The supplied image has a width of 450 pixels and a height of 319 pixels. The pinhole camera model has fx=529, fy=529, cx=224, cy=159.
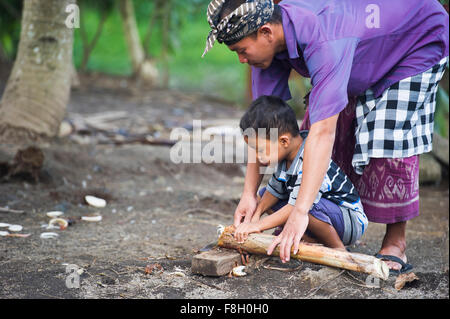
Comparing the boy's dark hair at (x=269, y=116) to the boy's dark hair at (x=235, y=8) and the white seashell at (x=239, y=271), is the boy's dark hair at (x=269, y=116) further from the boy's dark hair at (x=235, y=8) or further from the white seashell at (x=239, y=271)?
the white seashell at (x=239, y=271)

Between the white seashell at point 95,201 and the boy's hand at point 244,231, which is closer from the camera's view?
the boy's hand at point 244,231

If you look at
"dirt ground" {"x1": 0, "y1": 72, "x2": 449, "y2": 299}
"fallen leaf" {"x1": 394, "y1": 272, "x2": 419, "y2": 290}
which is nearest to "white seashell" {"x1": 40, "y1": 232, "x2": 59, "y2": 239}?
"dirt ground" {"x1": 0, "y1": 72, "x2": 449, "y2": 299}

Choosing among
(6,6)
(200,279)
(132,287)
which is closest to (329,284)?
(200,279)

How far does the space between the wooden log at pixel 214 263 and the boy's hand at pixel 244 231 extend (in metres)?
0.08

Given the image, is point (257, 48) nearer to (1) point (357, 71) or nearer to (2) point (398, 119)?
(1) point (357, 71)

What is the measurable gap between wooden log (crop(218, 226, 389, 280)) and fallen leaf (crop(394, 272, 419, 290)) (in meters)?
0.13

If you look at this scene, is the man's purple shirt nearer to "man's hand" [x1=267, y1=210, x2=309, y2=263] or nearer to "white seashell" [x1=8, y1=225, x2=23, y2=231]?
"man's hand" [x1=267, y1=210, x2=309, y2=263]

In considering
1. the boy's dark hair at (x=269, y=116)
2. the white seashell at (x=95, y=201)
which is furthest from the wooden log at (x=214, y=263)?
the white seashell at (x=95, y=201)

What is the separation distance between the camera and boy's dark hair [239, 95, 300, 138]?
256 cm

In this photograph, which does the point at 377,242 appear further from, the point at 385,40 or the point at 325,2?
the point at 325,2

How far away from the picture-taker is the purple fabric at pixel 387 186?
2725 millimetres

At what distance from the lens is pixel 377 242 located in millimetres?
3473

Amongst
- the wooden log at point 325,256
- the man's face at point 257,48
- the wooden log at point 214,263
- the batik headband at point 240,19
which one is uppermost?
the batik headband at point 240,19

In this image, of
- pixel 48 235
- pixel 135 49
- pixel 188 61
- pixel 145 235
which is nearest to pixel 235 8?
pixel 145 235
